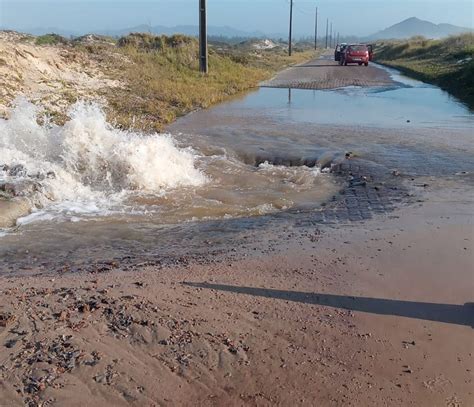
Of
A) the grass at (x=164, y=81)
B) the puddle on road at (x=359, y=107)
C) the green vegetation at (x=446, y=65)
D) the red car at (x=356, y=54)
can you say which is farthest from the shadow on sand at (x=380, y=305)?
the red car at (x=356, y=54)

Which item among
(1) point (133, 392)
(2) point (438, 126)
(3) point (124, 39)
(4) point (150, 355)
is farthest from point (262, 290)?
(3) point (124, 39)

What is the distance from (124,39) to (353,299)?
26790 mm

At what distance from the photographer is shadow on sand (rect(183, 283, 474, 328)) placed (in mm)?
4520

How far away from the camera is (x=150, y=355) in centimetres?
383

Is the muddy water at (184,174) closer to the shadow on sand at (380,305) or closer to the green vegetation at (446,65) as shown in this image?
the shadow on sand at (380,305)

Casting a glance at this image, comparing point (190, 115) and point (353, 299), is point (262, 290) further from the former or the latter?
point (190, 115)

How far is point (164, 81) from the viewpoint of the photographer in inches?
811

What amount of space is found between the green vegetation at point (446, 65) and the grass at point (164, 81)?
9.58m

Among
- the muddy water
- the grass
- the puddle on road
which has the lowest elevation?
the puddle on road

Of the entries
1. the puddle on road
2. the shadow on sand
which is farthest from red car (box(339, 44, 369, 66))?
the shadow on sand

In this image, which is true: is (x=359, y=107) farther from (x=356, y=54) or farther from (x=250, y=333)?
(x=356, y=54)

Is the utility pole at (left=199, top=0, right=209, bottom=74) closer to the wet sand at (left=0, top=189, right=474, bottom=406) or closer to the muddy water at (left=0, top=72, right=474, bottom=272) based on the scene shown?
the muddy water at (left=0, top=72, right=474, bottom=272)

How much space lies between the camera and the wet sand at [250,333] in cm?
354

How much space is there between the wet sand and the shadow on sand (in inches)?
0.4
